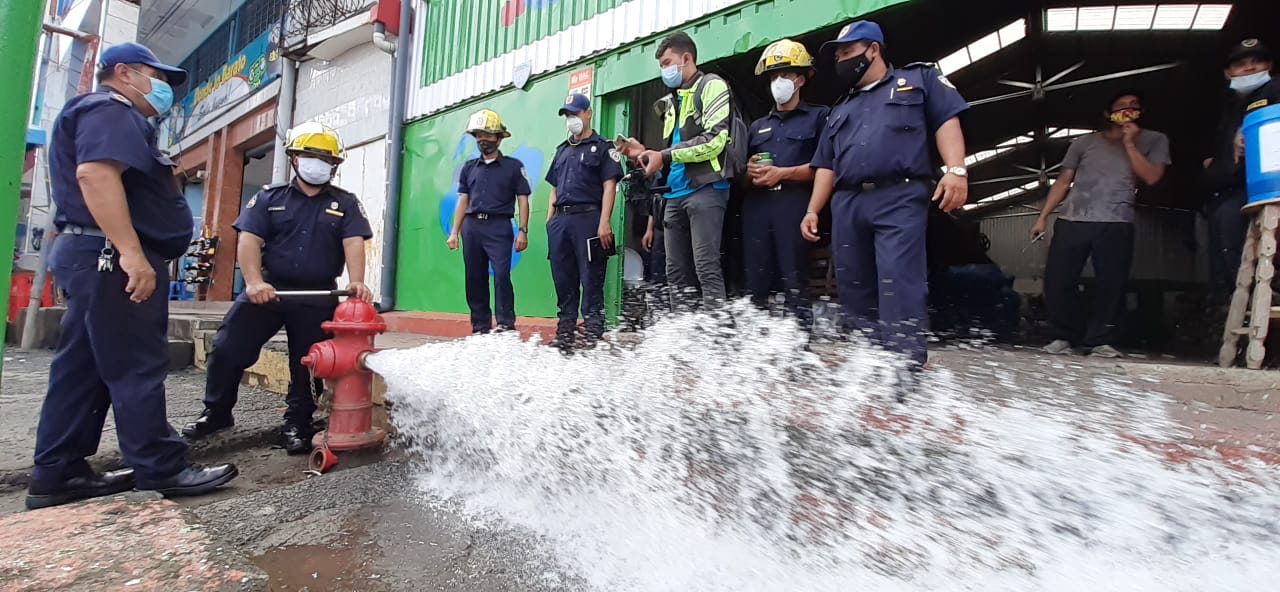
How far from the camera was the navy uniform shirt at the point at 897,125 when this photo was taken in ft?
8.18

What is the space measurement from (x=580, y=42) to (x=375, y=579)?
489 centimetres

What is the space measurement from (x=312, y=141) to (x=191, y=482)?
1.68m

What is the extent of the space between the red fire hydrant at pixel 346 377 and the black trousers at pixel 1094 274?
402cm

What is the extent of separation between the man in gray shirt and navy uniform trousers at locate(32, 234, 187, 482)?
15.5 ft

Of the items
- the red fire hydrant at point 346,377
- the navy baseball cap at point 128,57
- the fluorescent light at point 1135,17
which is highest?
the fluorescent light at point 1135,17

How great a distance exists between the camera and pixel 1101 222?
350cm

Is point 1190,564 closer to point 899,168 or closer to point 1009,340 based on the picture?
point 899,168

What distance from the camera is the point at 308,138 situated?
9.71 feet

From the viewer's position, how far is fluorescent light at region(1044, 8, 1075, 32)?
515 centimetres

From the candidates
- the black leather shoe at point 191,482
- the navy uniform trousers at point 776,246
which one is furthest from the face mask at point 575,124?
the black leather shoe at point 191,482

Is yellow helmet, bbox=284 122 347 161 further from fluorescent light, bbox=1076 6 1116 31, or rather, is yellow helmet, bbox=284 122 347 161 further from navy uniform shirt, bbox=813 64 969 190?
fluorescent light, bbox=1076 6 1116 31

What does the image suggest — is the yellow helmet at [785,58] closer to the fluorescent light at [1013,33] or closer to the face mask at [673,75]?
the face mask at [673,75]

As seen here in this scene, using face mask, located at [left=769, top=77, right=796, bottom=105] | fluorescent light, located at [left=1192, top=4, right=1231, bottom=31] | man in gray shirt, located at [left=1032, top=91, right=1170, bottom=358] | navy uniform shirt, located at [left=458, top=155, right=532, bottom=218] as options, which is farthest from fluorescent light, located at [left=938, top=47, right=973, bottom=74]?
navy uniform shirt, located at [left=458, top=155, right=532, bottom=218]

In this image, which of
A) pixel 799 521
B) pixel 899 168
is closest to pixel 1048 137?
pixel 899 168
